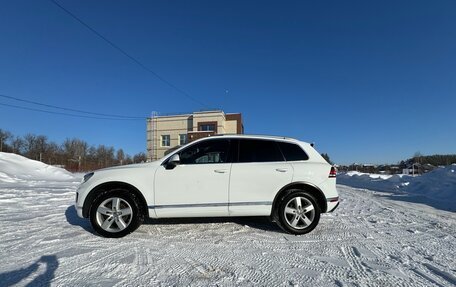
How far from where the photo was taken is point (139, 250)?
4.53m

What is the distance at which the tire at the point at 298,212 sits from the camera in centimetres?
544

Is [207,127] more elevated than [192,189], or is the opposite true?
[207,127]

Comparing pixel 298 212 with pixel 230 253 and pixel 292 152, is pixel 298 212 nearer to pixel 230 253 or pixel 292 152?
pixel 292 152

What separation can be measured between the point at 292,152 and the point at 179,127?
41.5m

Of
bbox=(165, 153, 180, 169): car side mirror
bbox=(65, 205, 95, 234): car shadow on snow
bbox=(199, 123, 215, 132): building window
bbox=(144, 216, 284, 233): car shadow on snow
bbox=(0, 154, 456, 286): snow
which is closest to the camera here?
bbox=(0, 154, 456, 286): snow

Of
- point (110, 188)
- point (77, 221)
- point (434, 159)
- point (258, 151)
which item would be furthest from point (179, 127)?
point (434, 159)

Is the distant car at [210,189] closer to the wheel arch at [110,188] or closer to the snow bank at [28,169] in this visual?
the wheel arch at [110,188]

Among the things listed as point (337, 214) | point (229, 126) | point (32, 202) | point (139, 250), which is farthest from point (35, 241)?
point (229, 126)

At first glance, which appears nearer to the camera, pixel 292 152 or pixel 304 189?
pixel 304 189

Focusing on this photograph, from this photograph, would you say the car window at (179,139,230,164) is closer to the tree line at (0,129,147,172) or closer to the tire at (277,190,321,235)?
the tire at (277,190,321,235)

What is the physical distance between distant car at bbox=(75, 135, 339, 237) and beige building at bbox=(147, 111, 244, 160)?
38845 millimetres

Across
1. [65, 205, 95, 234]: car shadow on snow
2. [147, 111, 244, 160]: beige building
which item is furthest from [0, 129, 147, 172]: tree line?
[65, 205, 95, 234]: car shadow on snow

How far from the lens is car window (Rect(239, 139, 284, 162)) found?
5602mm

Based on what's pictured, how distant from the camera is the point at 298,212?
5.48 metres
